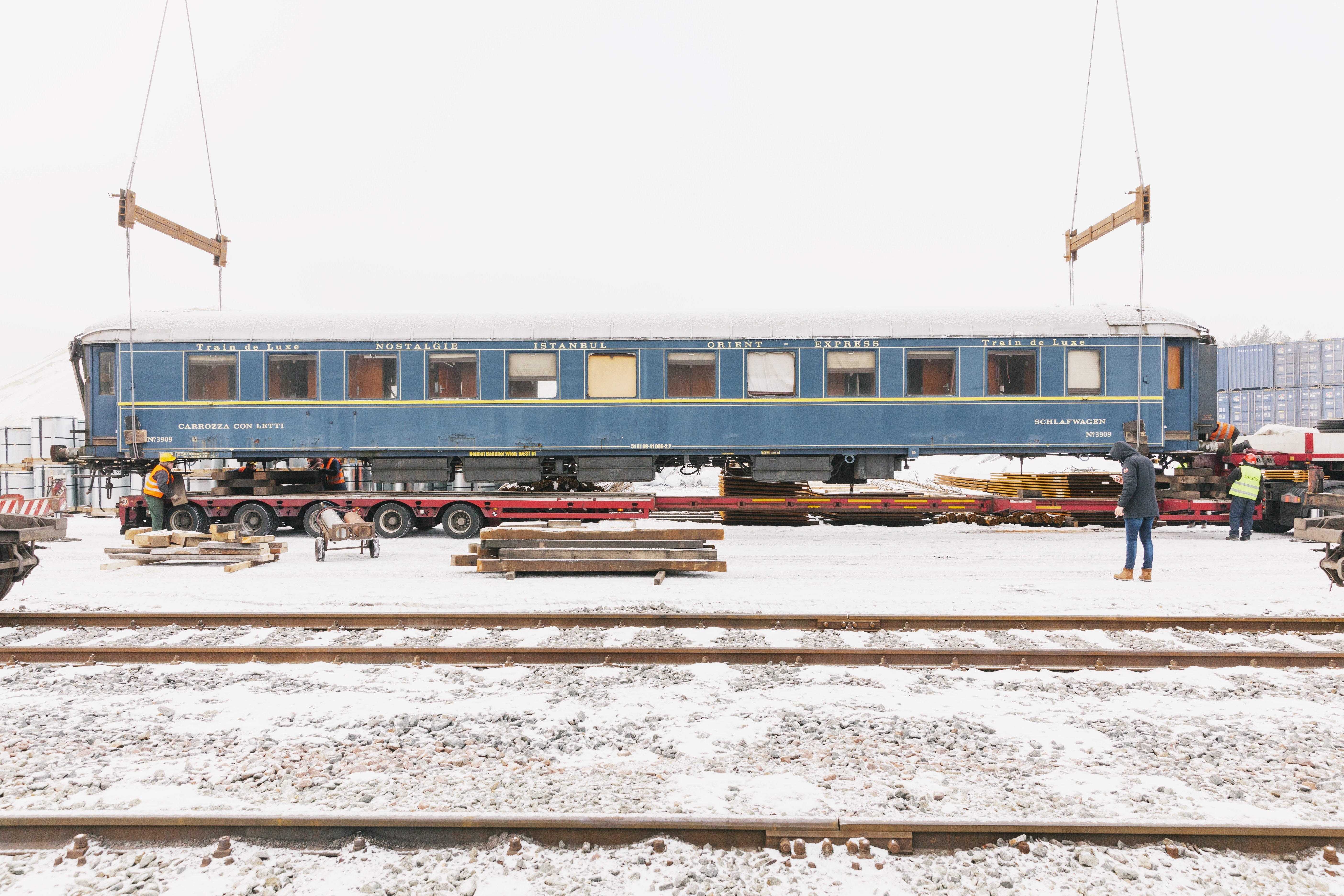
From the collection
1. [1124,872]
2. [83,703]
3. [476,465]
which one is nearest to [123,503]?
[476,465]

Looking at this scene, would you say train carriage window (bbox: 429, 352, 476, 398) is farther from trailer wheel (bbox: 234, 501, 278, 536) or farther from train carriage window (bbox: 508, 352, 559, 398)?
trailer wheel (bbox: 234, 501, 278, 536)

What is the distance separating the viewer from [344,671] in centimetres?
546

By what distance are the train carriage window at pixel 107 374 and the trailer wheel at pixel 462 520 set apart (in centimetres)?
639

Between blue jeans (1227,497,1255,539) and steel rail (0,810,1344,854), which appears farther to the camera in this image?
blue jeans (1227,497,1255,539)

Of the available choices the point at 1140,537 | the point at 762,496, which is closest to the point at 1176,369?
the point at 1140,537

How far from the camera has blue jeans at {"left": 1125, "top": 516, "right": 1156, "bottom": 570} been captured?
8664mm

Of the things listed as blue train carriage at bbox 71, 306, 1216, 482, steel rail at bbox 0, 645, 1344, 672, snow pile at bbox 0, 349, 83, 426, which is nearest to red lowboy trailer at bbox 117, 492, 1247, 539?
blue train carriage at bbox 71, 306, 1216, 482

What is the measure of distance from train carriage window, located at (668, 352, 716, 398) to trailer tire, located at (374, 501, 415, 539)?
203 inches

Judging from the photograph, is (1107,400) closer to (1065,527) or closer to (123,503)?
(1065,527)

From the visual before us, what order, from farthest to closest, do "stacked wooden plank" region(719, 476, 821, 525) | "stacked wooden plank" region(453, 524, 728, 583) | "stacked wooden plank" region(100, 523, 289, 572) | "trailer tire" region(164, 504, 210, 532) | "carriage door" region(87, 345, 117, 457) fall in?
"stacked wooden plank" region(719, 476, 821, 525) < "carriage door" region(87, 345, 117, 457) < "trailer tire" region(164, 504, 210, 532) < "stacked wooden plank" region(100, 523, 289, 572) < "stacked wooden plank" region(453, 524, 728, 583)

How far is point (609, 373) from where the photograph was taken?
13328 millimetres

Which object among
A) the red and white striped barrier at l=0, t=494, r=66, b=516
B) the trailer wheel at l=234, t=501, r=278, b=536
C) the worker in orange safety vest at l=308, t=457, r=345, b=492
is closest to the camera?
the trailer wheel at l=234, t=501, r=278, b=536

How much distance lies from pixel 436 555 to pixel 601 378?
4383mm

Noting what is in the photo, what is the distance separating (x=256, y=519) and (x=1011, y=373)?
1384cm
